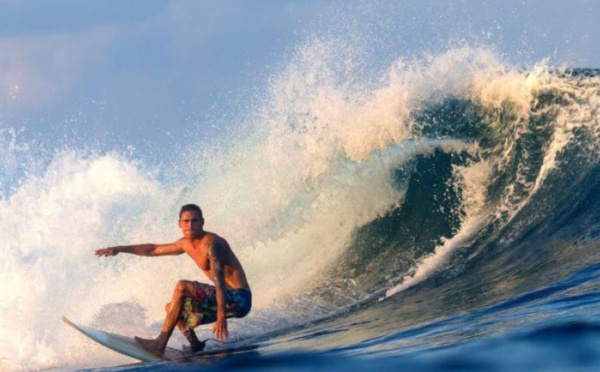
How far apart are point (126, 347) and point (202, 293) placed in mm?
848

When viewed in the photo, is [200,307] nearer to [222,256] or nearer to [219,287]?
[219,287]

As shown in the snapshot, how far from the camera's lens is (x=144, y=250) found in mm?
8891

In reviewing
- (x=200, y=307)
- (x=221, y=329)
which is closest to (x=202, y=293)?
(x=200, y=307)

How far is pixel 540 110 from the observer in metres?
14.1

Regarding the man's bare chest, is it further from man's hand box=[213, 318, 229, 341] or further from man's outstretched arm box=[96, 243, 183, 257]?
man's hand box=[213, 318, 229, 341]

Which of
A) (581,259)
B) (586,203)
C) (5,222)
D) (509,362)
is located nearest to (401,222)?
(586,203)

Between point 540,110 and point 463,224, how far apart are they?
2.94 metres

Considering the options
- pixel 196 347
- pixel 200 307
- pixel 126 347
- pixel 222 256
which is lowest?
pixel 196 347

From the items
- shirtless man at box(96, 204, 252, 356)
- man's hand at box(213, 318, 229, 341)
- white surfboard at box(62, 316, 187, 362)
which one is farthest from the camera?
shirtless man at box(96, 204, 252, 356)

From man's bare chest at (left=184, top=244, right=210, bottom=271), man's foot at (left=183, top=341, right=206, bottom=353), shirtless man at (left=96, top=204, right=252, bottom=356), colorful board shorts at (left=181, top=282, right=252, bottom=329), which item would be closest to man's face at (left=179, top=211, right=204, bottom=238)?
shirtless man at (left=96, top=204, right=252, bottom=356)

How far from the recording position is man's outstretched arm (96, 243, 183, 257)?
8.69 metres

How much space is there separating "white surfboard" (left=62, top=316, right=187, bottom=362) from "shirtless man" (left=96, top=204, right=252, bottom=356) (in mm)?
69

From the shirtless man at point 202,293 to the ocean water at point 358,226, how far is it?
33cm

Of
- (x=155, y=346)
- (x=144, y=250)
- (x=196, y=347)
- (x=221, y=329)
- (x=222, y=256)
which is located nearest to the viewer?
(x=221, y=329)
